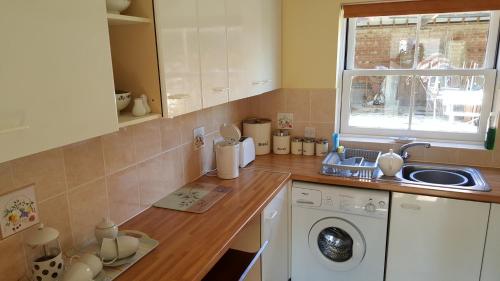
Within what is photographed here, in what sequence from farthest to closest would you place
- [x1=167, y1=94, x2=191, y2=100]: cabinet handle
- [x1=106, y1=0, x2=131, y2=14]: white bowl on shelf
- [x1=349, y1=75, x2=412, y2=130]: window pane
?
[x1=349, y1=75, x2=412, y2=130]: window pane → [x1=167, y1=94, x2=191, y2=100]: cabinet handle → [x1=106, y1=0, x2=131, y2=14]: white bowl on shelf

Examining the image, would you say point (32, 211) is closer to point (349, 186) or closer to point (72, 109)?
point (72, 109)

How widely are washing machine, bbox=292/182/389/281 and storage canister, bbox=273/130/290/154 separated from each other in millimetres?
494

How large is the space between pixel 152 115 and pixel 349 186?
1308mm

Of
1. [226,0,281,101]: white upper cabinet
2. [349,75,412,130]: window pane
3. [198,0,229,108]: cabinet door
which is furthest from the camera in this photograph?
[349,75,412,130]: window pane

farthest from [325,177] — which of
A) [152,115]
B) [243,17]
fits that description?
[152,115]

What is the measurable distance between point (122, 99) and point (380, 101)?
6.49 ft

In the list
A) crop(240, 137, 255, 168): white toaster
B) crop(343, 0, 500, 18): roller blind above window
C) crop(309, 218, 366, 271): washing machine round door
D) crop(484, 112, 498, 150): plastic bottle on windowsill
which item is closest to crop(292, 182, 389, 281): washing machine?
crop(309, 218, 366, 271): washing machine round door

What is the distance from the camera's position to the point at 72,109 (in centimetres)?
94

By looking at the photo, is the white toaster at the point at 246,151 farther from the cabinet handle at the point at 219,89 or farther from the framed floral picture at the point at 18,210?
the framed floral picture at the point at 18,210

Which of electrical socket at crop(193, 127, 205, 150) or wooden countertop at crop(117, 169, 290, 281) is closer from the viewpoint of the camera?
wooden countertop at crop(117, 169, 290, 281)

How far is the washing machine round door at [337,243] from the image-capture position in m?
2.14

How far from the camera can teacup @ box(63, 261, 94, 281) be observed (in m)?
1.05

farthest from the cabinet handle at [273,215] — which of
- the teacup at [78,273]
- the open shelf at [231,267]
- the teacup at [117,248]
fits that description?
the teacup at [78,273]

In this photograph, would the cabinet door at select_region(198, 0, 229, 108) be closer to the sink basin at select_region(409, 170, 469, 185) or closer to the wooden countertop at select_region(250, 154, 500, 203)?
the wooden countertop at select_region(250, 154, 500, 203)
